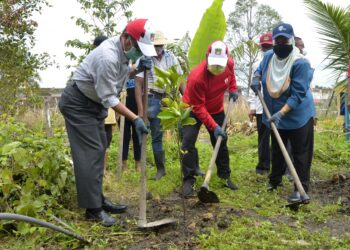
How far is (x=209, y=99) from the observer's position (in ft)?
15.1

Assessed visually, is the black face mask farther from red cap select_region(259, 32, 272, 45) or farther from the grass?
the grass

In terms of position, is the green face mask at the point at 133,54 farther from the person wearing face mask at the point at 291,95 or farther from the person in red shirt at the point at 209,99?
the person wearing face mask at the point at 291,95

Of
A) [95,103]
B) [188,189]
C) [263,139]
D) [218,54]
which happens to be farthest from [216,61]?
[263,139]

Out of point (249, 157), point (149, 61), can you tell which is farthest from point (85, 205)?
point (249, 157)

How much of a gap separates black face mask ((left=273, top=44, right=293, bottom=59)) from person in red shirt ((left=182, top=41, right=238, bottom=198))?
0.50m

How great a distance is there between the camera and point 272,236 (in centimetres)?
310

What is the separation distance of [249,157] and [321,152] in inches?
45.7

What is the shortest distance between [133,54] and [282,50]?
1.57 meters

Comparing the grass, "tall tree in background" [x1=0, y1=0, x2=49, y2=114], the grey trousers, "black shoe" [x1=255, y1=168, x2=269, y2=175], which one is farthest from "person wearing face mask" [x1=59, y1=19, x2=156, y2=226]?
"tall tree in background" [x1=0, y1=0, x2=49, y2=114]

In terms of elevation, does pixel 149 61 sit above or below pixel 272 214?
above

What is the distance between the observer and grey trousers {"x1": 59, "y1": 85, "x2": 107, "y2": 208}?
137 inches

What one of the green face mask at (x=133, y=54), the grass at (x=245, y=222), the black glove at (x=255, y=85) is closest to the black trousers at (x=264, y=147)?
the grass at (x=245, y=222)

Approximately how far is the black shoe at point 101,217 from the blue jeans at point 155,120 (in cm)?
179

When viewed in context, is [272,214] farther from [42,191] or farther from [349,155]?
[349,155]
